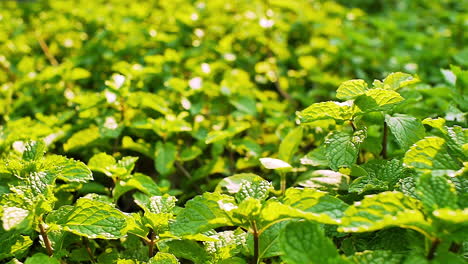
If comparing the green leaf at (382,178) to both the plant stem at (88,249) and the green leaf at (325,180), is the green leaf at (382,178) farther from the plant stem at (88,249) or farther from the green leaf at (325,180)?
A: the plant stem at (88,249)

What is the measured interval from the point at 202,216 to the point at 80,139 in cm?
95

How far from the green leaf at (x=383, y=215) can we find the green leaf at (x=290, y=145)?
73 centimetres

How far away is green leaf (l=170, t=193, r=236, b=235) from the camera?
3.87 ft

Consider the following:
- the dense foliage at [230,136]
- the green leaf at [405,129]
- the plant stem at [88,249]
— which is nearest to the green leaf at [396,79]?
the dense foliage at [230,136]

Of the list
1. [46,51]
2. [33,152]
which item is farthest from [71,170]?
[46,51]

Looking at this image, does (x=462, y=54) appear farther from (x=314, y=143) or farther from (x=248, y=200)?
(x=248, y=200)

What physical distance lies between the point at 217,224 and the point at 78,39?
2543 millimetres

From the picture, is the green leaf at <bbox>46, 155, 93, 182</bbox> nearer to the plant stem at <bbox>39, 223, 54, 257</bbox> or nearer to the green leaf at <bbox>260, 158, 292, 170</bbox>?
the plant stem at <bbox>39, 223, 54, 257</bbox>

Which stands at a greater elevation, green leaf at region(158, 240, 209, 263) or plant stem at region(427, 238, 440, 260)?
plant stem at region(427, 238, 440, 260)

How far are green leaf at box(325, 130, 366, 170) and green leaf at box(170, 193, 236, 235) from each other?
354 mm

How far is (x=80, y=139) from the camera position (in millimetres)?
1923

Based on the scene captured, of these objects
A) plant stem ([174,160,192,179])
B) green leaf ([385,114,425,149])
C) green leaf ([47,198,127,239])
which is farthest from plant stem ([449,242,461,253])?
plant stem ([174,160,192,179])

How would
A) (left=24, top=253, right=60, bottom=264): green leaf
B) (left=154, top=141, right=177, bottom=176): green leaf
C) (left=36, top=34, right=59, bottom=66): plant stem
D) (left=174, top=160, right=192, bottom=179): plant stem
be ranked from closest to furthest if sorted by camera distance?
(left=24, top=253, right=60, bottom=264): green leaf → (left=154, top=141, right=177, bottom=176): green leaf → (left=174, top=160, right=192, bottom=179): plant stem → (left=36, top=34, right=59, bottom=66): plant stem

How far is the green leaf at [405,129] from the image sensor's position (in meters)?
1.35
